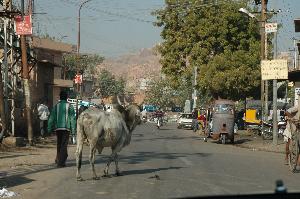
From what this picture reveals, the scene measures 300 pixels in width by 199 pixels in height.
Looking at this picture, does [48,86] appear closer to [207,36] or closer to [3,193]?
[207,36]

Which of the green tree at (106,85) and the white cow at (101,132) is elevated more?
the green tree at (106,85)

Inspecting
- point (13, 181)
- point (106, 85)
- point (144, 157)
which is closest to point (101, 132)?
point (13, 181)

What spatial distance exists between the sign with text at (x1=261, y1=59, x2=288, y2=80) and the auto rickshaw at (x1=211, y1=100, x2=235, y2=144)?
4.36 metres

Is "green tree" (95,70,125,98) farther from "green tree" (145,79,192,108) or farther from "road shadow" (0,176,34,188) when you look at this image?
"road shadow" (0,176,34,188)

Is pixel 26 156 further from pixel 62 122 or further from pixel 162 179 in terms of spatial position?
pixel 162 179

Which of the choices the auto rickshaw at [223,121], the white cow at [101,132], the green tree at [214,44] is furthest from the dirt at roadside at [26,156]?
the green tree at [214,44]

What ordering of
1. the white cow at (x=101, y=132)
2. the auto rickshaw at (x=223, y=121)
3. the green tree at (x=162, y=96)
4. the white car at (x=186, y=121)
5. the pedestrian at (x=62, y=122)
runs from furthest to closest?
1. the green tree at (x=162, y=96)
2. the white car at (x=186, y=121)
3. the auto rickshaw at (x=223, y=121)
4. the pedestrian at (x=62, y=122)
5. the white cow at (x=101, y=132)

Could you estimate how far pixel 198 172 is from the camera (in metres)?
14.1

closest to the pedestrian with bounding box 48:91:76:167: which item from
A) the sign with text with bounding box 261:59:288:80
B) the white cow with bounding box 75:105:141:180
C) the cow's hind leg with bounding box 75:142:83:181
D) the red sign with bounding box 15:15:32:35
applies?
the white cow with bounding box 75:105:141:180

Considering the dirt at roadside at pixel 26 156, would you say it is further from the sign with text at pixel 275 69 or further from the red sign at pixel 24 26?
the sign with text at pixel 275 69

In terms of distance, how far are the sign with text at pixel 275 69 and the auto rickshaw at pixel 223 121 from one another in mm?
4361

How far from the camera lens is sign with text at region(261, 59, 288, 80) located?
81.6 ft

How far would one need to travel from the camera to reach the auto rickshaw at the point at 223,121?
2892 cm

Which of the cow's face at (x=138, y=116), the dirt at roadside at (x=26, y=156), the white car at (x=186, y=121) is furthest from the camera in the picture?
the white car at (x=186, y=121)
